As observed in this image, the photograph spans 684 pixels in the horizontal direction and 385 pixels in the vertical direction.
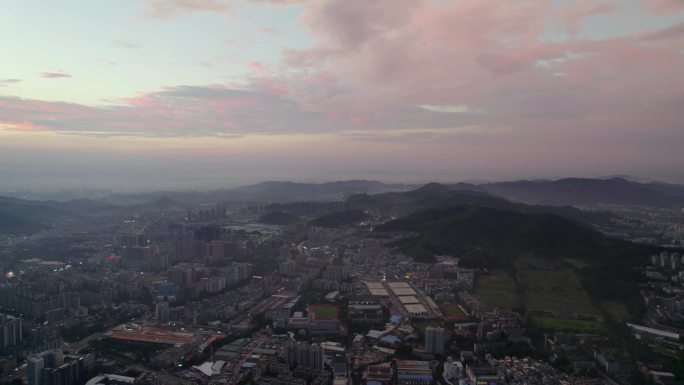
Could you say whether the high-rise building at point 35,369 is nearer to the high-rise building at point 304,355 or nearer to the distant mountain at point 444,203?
the high-rise building at point 304,355

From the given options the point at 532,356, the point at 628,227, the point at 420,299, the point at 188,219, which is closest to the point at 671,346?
the point at 532,356

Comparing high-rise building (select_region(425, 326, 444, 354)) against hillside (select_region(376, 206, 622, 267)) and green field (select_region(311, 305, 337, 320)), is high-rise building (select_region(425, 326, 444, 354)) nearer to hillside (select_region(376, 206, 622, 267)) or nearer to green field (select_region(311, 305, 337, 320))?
green field (select_region(311, 305, 337, 320))

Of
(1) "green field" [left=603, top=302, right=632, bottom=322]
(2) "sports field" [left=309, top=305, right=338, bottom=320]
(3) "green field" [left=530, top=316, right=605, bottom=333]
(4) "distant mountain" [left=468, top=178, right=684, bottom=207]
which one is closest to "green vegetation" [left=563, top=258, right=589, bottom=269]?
(1) "green field" [left=603, top=302, right=632, bottom=322]

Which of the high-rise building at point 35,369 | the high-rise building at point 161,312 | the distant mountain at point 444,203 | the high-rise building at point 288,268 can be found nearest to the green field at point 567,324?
the high-rise building at point 288,268

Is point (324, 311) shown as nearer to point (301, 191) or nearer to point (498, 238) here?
point (498, 238)

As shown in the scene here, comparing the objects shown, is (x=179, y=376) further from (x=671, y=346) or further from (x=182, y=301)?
(x=671, y=346)
